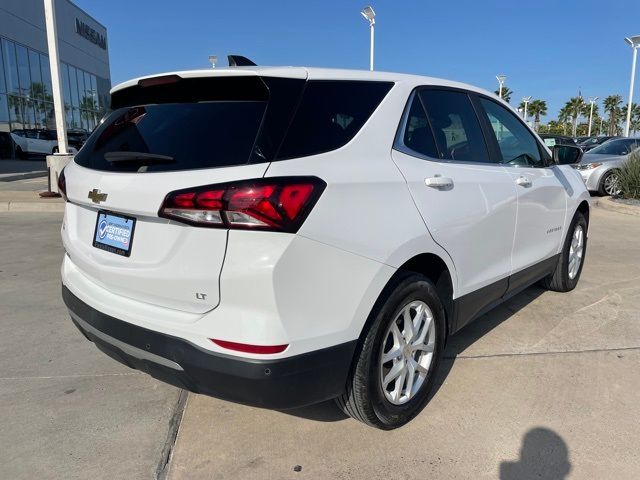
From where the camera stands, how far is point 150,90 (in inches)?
101

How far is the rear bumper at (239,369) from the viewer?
80.0 inches

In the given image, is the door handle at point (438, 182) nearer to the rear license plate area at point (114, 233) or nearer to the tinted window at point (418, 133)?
the tinted window at point (418, 133)

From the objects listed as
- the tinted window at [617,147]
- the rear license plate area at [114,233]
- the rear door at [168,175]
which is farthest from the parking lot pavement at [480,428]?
the tinted window at [617,147]

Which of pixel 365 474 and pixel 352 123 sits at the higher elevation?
pixel 352 123

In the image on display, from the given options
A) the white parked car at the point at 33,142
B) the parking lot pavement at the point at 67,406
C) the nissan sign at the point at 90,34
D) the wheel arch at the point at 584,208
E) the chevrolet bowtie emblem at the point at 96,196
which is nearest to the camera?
the chevrolet bowtie emblem at the point at 96,196

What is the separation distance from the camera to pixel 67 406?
2930 millimetres

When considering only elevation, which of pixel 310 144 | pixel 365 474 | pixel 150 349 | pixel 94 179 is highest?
pixel 310 144

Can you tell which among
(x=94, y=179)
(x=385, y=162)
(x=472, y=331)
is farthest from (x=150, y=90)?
(x=472, y=331)

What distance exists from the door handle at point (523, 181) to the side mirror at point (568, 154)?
3.01 feet

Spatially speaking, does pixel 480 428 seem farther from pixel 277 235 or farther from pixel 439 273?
pixel 277 235

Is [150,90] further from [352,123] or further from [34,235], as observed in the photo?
[34,235]

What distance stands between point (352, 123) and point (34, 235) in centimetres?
672

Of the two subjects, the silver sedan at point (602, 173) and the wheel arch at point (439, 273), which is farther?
the silver sedan at point (602, 173)

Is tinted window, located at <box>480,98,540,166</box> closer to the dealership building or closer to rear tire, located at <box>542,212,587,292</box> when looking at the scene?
rear tire, located at <box>542,212,587,292</box>
